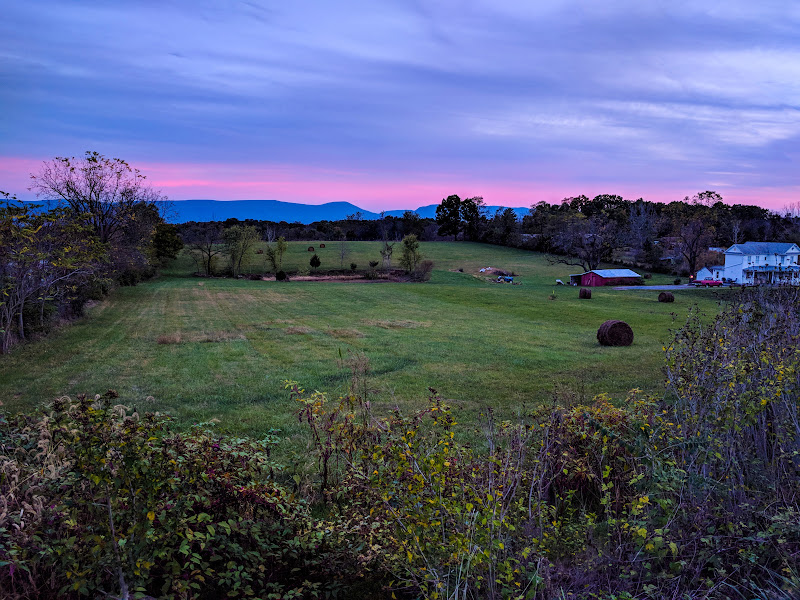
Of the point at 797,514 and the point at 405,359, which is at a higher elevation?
the point at 797,514

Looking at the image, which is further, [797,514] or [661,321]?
[661,321]

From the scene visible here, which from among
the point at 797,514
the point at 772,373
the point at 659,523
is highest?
the point at 772,373

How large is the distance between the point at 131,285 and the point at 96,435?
45974 millimetres

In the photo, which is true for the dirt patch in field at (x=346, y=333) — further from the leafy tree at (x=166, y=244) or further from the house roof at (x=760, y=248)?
the house roof at (x=760, y=248)

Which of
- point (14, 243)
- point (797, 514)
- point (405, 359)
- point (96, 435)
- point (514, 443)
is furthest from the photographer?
point (405, 359)

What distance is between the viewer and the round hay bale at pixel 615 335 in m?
19.9

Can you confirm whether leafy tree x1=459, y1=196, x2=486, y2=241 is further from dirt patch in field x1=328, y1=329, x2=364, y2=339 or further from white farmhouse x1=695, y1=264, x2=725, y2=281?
dirt patch in field x1=328, y1=329, x2=364, y2=339

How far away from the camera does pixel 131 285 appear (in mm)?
44406

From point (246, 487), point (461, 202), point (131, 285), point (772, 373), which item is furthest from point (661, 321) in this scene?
point (461, 202)

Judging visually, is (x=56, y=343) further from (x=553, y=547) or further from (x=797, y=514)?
(x=797, y=514)

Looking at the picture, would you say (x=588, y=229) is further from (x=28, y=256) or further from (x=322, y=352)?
(x=28, y=256)

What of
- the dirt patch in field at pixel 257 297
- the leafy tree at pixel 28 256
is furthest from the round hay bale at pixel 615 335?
the dirt patch in field at pixel 257 297

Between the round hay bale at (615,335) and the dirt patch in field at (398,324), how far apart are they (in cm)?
832

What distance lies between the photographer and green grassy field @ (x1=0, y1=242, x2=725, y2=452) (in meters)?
12.2
